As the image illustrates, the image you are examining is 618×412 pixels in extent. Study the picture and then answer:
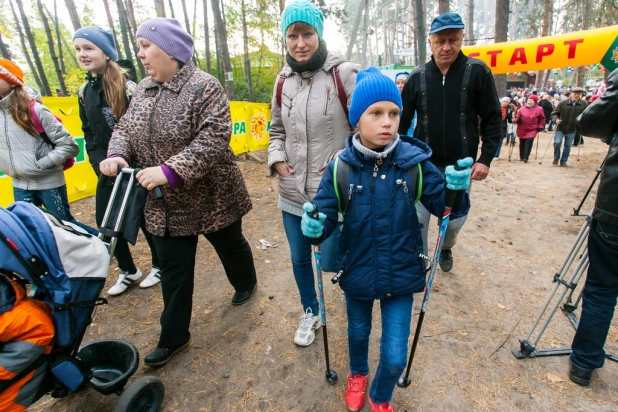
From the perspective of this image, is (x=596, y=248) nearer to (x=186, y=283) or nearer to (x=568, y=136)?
(x=186, y=283)

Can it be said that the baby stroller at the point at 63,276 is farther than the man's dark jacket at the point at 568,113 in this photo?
No

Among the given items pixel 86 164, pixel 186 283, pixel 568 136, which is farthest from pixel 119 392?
pixel 568 136

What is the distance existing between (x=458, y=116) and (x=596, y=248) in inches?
58.3

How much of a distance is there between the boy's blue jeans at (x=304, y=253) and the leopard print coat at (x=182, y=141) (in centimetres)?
63

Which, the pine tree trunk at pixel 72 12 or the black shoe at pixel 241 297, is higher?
the pine tree trunk at pixel 72 12

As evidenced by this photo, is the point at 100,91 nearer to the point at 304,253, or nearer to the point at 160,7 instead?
the point at 304,253

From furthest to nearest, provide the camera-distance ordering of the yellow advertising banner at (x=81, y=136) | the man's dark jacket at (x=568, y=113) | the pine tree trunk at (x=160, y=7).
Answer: the pine tree trunk at (x=160, y=7)
the man's dark jacket at (x=568, y=113)
the yellow advertising banner at (x=81, y=136)

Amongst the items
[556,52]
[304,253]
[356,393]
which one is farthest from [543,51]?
[356,393]

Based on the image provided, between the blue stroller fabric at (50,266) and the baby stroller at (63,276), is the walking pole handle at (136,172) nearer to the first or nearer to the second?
the baby stroller at (63,276)

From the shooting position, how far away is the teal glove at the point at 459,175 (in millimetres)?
1637

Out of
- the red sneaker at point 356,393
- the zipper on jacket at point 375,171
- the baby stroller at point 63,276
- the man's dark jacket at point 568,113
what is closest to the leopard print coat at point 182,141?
the baby stroller at point 63,276

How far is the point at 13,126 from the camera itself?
311 cm

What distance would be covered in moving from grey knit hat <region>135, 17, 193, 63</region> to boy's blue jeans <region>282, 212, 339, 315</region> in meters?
1.41

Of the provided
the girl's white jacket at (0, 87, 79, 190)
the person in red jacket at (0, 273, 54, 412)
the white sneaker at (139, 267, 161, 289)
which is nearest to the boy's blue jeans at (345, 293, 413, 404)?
the person in red jacket at (0, 273, 54, 412)
